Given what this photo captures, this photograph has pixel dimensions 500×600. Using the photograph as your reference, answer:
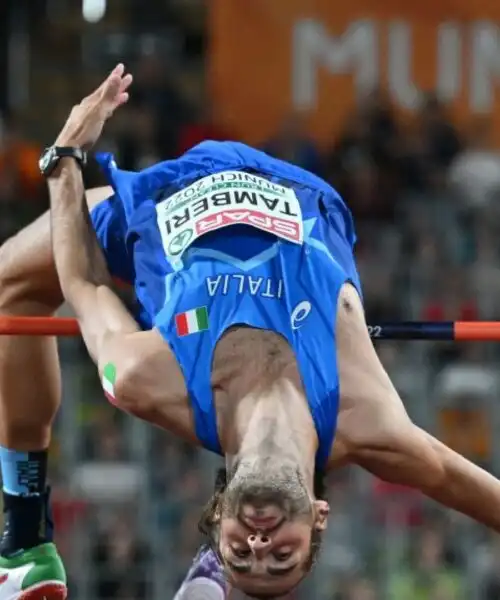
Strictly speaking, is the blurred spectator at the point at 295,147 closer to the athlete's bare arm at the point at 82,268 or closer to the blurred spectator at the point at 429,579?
the blurred spectator at the point at 429,579

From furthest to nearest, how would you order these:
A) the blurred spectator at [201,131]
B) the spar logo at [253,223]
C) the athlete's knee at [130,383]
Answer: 1. the blurred spectator at [201,131]
2. the spar logo at [253,223]
3. the athlete's knee at [130,383]

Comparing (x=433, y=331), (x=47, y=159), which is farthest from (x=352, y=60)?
(x=47, y=159)

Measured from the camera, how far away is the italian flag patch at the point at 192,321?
13.3 ft

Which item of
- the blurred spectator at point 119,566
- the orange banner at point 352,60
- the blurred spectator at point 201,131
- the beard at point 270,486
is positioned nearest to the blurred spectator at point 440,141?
the orange banner at point 352,60

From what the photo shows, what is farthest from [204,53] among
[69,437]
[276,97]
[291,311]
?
[291,311]

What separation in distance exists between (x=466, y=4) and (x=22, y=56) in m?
2.63

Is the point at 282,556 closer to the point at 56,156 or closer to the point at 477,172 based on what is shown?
the point at 56,156

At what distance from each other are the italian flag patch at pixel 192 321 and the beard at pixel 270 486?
1.36 ft

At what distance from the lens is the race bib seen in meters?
4.26

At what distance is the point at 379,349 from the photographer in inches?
294

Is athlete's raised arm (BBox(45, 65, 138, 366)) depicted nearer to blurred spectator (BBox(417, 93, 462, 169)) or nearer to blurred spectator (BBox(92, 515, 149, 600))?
blurred spectator (BBox(92, 515, 149, 600))

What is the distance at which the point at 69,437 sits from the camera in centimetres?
710

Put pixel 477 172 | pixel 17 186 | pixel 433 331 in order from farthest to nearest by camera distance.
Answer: pixel 477 172
pixel 17 186
pixel 433 331

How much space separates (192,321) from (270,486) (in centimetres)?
53
